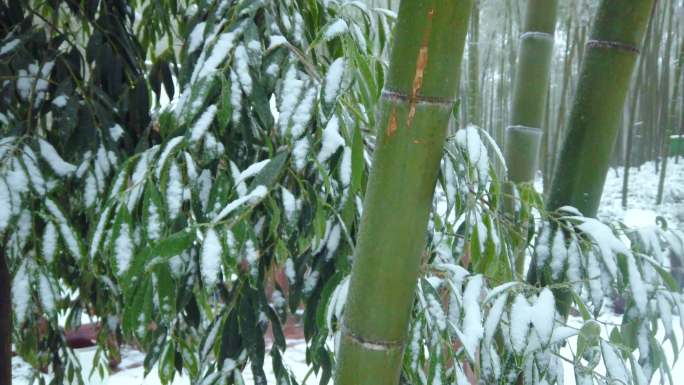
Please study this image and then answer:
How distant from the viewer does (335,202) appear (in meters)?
0.75

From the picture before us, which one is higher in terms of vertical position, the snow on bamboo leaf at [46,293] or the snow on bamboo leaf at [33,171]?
the snow on bamboo leaf at [33,171]

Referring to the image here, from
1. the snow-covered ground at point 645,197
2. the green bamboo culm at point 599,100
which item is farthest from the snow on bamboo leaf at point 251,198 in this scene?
the snow-covered ground at point 645,197

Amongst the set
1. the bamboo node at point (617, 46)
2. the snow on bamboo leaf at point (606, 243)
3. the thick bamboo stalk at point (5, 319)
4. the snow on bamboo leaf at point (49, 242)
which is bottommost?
the thick bamboo stalk at point (5, 319)

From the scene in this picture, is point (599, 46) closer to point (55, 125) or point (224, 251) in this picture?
point (224, 251)

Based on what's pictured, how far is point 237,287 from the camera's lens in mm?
794

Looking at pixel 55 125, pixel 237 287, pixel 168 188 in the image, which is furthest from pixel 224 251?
pixel 55 125

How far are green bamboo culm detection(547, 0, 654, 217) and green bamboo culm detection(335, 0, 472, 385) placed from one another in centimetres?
36

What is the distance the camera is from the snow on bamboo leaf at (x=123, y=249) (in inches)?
25.3

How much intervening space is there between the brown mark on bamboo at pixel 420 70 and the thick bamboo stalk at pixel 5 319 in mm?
918

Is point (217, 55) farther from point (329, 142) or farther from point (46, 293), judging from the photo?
point (46, 293)

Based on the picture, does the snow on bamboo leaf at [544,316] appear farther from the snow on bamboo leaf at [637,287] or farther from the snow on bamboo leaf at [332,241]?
the snow on bamboo leaf at [332,241]

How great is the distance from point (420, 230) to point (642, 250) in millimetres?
442

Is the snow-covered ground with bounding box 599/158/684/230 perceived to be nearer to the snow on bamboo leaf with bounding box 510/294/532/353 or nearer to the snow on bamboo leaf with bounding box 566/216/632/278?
the snow on bamboo leaf with bounding box 566/216/632/278

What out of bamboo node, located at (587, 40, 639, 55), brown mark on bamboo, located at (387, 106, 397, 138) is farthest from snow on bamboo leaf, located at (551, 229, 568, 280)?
brown mark on bamboo, located at (387, 106, 397, 138)
